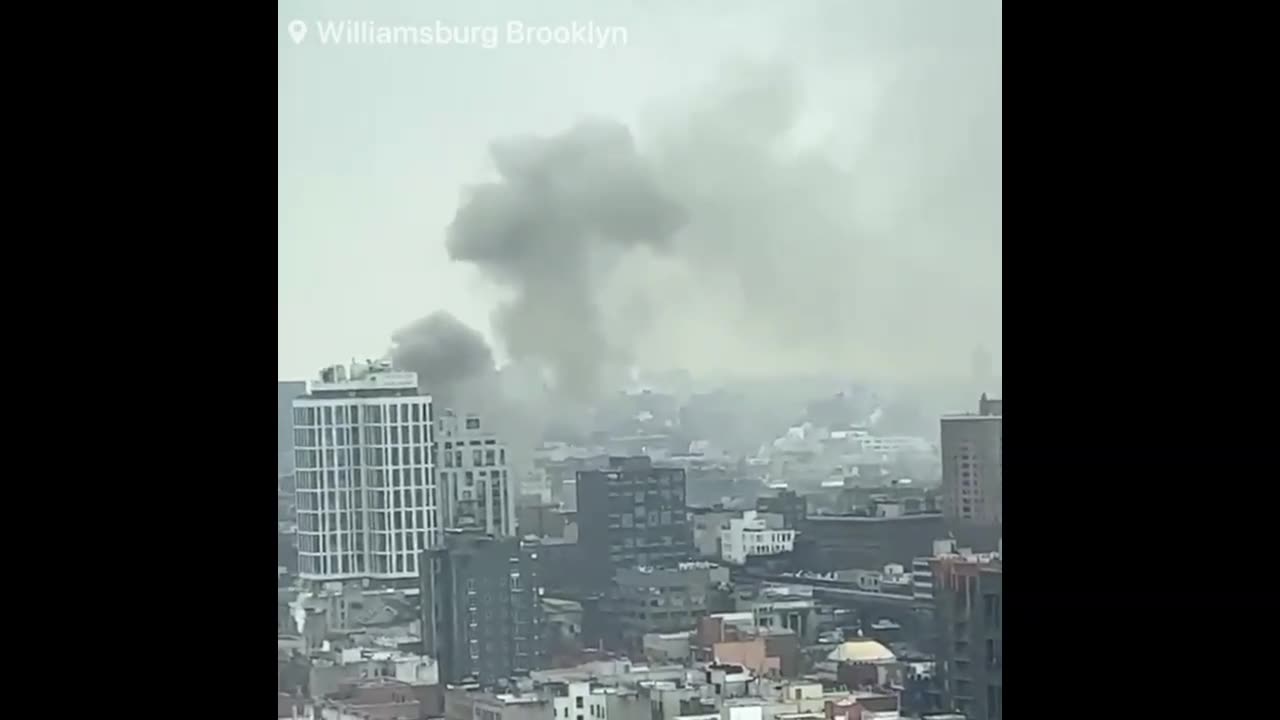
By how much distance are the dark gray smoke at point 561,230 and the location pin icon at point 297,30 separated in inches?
13.0

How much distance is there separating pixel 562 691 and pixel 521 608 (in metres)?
0.15

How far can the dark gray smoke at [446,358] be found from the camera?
2402mm

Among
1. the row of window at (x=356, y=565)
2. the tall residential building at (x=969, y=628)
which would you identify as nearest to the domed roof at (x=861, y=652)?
the tall residential building at (x=969, y=628)

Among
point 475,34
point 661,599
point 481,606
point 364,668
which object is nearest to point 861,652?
point 661,599

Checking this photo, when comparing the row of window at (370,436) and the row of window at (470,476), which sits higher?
the row of window at (370,436)

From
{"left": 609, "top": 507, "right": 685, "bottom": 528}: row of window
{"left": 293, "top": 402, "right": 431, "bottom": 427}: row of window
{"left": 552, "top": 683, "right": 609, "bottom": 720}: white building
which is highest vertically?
{"left": 293, "top": 402, "right": 431, "bottom": 427}: row of window

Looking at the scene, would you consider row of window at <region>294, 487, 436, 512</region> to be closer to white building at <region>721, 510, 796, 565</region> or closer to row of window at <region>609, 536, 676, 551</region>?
row of window at <region>609, 536, 676, 551</region>

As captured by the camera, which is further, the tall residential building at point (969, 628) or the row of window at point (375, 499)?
the tall residential building at point (969, 628)

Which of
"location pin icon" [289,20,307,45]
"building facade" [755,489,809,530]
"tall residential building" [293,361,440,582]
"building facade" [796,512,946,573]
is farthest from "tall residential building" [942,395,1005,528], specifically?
"location pin icon" [289,20,307,45]

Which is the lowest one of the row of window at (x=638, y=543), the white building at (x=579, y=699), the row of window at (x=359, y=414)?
the white building at (x=579, y=699)

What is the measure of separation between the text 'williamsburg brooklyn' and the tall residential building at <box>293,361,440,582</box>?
0.50 m

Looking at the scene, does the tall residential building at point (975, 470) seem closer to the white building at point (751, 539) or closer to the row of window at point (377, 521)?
the white building at point (751, 539)

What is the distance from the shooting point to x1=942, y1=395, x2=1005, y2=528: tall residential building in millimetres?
2502
